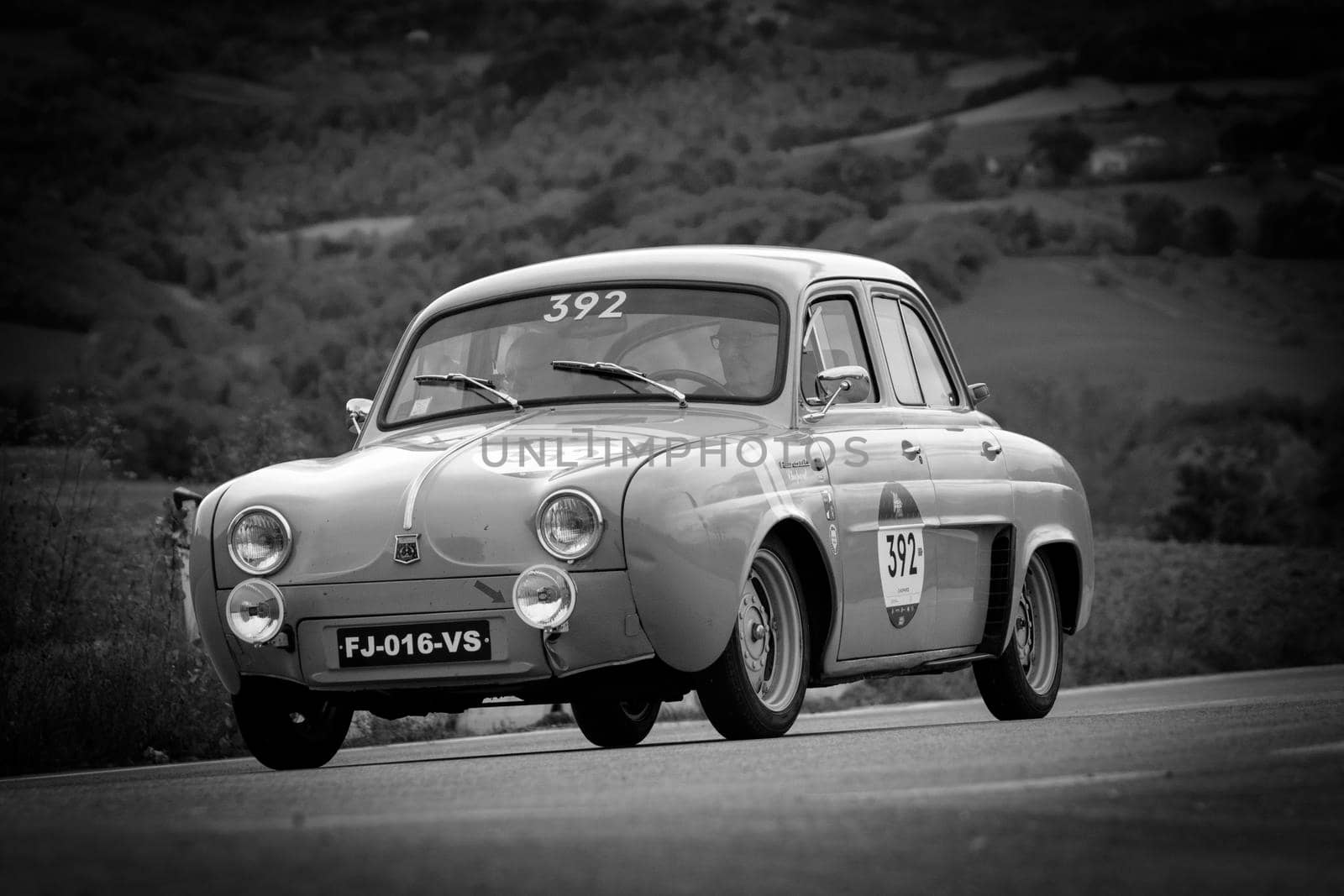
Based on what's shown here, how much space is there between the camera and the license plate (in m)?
7.84

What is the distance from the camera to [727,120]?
101062mm

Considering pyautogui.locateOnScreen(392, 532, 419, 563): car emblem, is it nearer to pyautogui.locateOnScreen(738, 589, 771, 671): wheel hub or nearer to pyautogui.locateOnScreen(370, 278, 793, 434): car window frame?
pyautogui.locateOnScreen(738, 589, 771, 671): wheel hub

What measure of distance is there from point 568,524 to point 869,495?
5.87 feet

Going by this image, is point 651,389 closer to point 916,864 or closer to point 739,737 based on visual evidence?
point 739,737

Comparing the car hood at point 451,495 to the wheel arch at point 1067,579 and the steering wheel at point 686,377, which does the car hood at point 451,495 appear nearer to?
the steering wheel at point 686,377

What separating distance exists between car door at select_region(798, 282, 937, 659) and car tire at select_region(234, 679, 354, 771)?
6.81 feet

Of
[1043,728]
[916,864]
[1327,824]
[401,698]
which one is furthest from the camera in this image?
[1043,728]

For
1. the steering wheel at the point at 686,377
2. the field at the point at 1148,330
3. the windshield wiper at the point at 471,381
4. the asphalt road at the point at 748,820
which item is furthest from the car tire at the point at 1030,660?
the field at the point at 1148,330

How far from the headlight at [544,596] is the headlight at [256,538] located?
102 cm

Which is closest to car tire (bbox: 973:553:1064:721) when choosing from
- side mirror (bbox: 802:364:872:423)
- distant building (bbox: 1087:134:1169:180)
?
side mirror (bbox: 802:364:872:423)

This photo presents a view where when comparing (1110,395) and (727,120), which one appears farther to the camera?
(727,120)

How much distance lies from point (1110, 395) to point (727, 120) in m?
29.4

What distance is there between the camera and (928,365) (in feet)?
35.6

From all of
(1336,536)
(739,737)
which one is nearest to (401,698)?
(739,737)
